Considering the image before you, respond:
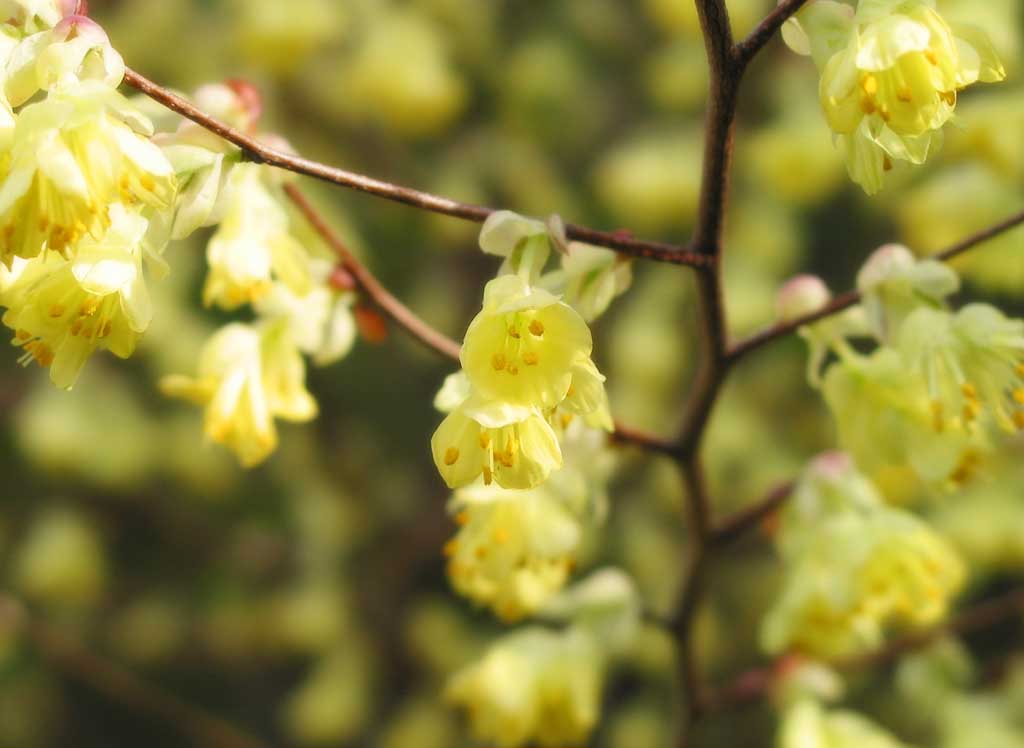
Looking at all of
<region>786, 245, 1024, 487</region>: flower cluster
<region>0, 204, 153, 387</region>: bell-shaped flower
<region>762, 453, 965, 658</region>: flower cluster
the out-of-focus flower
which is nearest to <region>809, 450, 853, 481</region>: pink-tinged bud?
<region>762, 453, 965, 658</region>: flower cluster

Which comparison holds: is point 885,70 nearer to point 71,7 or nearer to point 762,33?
point 762,33

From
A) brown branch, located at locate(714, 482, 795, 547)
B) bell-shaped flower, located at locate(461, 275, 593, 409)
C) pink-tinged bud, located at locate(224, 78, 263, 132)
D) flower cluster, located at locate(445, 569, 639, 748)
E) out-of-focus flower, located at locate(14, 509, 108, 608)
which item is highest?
out-of-focus flower, located at locate(14, 509, 108, 608)

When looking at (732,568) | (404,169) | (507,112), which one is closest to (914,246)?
(732,568)

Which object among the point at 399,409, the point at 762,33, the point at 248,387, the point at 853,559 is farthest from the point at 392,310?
the point at 399,409

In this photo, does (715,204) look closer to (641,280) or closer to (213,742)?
(641,280)

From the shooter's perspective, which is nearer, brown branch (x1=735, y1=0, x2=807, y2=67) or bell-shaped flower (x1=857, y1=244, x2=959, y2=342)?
brown branch (x1=735, y1=0, x2=807, y2=67)

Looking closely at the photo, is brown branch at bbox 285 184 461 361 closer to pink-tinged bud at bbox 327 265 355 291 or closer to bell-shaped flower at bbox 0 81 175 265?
pink-tinged bud at bbox 327 265 355 291
